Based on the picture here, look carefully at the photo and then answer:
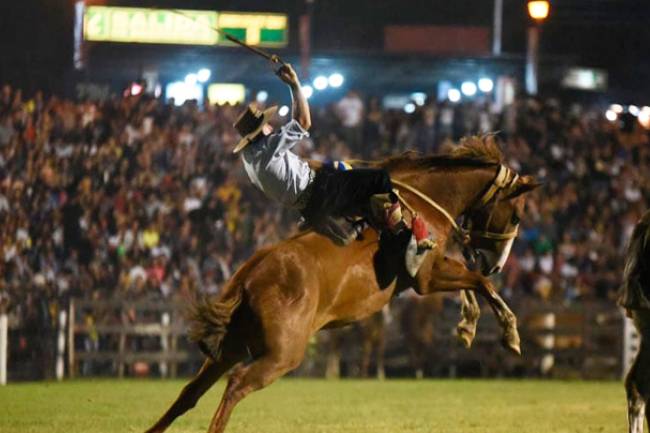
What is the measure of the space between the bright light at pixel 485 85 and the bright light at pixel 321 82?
3.58m

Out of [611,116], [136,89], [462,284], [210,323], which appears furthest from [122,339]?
[611,116]

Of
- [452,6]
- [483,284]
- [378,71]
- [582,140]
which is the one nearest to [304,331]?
[483,284]

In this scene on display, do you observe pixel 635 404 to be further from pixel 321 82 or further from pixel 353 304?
pixel 321 82

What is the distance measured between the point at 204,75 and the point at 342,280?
20.5m

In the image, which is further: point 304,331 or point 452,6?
point 452,6

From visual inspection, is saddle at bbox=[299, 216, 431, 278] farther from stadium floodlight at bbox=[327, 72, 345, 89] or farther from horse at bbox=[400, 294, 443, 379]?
stadium floodlight at bbox=[327, 72, 345, 89]

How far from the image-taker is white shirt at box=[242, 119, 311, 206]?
30.2 feet

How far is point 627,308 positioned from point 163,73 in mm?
21200

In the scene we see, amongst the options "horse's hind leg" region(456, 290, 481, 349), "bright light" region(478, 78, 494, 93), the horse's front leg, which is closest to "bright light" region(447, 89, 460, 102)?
"bright light" region(478, 78, 494, 93)

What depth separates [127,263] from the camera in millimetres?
20422

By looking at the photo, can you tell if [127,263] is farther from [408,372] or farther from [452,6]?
[452,6]

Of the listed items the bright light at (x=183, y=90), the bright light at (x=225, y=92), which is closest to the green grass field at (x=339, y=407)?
the bright light at (x=183, y=90)

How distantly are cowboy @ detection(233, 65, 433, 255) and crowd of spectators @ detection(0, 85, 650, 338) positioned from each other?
10532 millimetres

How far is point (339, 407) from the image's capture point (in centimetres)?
1441
